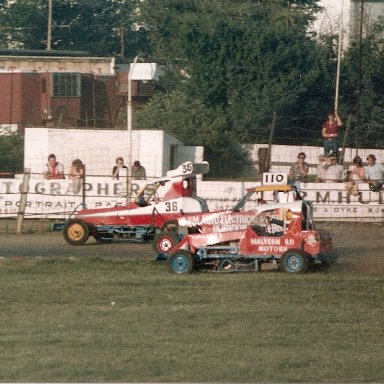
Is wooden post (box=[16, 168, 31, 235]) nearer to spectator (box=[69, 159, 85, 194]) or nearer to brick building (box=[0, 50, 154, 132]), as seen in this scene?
spectator (box=[69, 159, 85, 194])

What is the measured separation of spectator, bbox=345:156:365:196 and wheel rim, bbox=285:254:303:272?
9606 millimetres

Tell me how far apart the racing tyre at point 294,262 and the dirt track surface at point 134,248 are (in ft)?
4.36

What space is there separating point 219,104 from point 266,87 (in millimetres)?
1963

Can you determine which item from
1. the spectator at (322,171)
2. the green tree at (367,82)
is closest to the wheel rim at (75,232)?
the spectator at (322,171)

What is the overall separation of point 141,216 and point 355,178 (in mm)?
6594

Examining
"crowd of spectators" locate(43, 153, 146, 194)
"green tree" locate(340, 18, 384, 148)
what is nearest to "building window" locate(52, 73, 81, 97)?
"green tree" locate(340, 18, 384, 148)

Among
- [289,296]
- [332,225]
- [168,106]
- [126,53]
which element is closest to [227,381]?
[289,296]

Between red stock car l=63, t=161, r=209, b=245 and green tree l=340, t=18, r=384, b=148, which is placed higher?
green tree l=340, t=18, r=384, b=148

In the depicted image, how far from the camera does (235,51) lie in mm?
46156

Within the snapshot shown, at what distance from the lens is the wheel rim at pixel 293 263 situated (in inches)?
687

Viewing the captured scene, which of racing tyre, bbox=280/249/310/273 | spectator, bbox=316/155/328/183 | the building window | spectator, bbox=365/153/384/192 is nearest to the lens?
racing tyre, bbox=280/249/310/273

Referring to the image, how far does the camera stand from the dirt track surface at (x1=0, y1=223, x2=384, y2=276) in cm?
1980

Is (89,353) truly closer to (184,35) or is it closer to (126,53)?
(184,35)

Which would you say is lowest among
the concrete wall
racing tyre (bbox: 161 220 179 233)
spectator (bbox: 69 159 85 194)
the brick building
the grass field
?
the grass field
